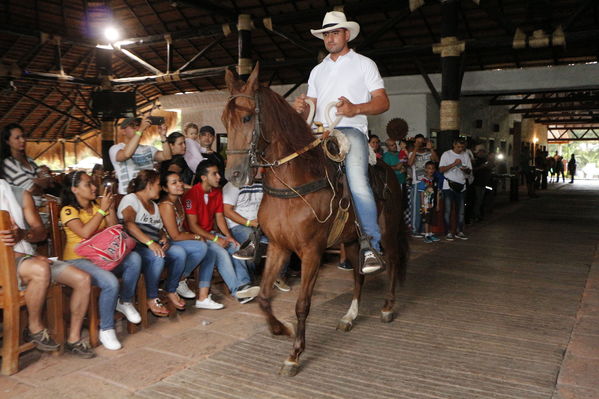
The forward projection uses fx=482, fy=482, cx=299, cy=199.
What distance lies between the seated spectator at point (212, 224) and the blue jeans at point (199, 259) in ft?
0.39

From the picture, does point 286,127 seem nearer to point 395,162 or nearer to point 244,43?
point 395,162

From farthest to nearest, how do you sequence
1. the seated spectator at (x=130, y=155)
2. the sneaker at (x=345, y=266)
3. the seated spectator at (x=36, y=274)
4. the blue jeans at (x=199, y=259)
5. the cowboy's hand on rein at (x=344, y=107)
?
the sneaker at (x=345, y=266), the seated spectator at (x=130, y=155), the blue jeans at (x=199, y=259), the cowboy's hand on rein at (x=344, y=107), the seated spectator at (x=36, y=274)

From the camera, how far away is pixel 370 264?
350 centimetres

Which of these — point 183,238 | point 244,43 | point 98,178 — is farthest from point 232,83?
point 244,43

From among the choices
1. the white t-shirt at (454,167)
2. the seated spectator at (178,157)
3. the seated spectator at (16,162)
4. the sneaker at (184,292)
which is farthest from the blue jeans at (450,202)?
the seated spectator at (16,162)

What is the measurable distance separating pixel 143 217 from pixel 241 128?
1.64 metres

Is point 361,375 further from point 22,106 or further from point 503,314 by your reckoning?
point 22,106

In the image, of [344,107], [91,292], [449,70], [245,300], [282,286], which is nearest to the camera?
[344,107]

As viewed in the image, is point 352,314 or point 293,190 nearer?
point 293,190

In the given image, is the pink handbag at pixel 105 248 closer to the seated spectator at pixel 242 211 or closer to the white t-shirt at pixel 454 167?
the seated spectator at pixel 242 211

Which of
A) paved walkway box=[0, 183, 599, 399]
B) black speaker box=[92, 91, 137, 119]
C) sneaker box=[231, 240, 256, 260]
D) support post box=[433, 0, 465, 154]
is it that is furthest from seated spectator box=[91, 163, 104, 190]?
support post box=[433, 0, 465, 154]

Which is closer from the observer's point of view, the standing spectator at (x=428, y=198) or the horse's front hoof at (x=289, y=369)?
the horse's front hoof at (x=289, y=369)

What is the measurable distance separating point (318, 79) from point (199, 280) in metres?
2.13

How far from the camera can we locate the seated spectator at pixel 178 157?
5.17m
